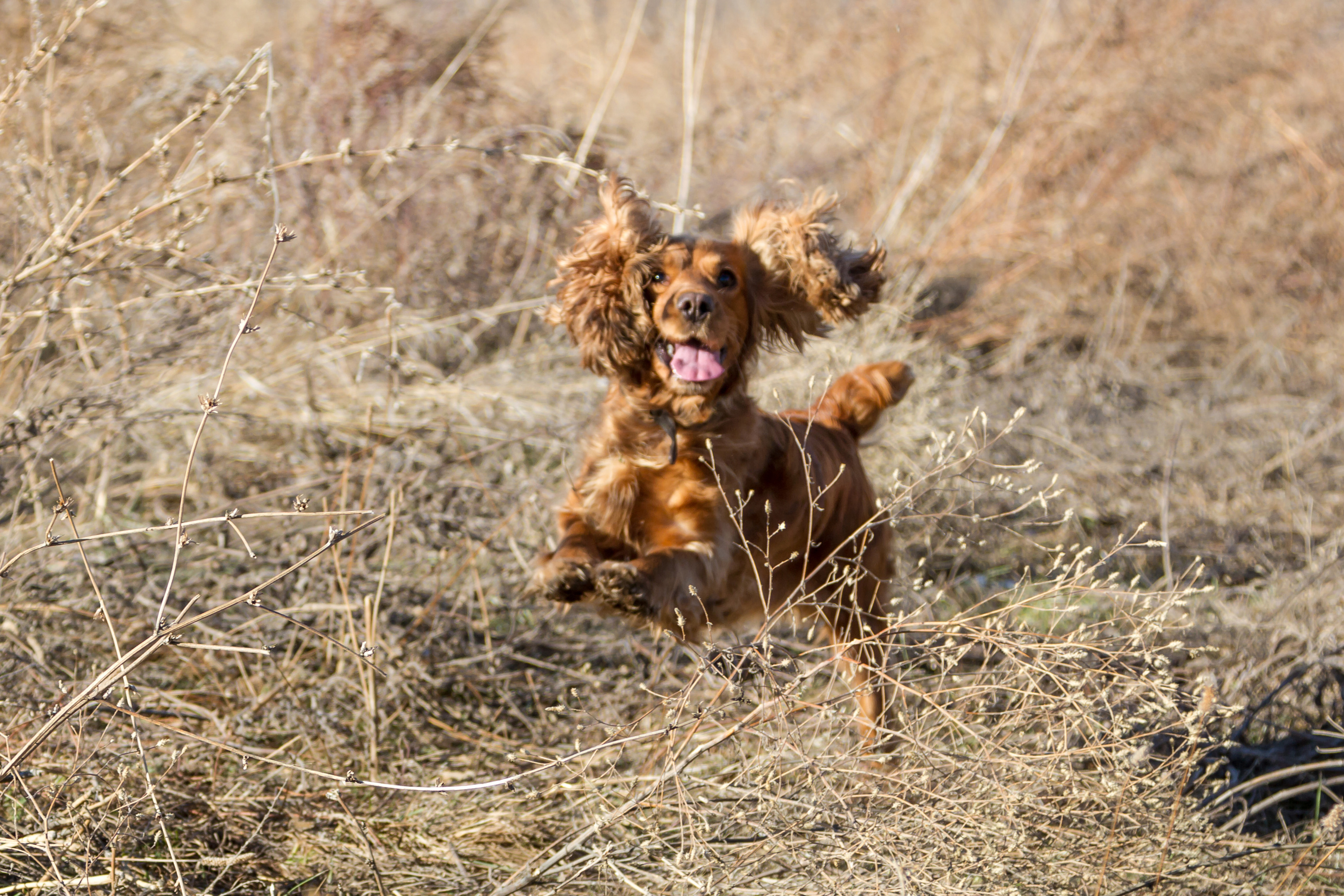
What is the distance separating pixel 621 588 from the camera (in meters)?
2.70

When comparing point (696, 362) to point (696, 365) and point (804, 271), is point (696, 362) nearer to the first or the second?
point (696, 365)

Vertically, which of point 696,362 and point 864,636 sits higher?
point 696,362

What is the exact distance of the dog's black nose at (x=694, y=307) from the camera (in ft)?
10.0

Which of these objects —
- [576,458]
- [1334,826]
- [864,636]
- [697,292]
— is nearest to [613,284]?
[697,292]

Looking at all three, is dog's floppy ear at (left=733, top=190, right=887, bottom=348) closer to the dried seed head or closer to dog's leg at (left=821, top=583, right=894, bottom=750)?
dog's leg at (left=821, top=583, right=894, bottom=750)

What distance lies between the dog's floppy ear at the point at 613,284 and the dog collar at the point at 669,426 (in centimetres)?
14

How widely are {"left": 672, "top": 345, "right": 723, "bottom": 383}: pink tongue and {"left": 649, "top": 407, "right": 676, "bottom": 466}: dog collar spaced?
0.43 feet

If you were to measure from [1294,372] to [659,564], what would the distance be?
5398 millimetres

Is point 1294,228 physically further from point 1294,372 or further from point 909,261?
point 909,261

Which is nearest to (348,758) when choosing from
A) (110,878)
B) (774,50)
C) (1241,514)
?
(110,878)

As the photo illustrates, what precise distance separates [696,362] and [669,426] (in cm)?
19

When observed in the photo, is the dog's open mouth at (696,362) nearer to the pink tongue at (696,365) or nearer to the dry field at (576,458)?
the pink tongue at (696,365)

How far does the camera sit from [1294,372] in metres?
6.84

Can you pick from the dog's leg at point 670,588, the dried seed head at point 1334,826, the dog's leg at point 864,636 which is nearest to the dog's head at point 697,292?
the dog's leg at point 670,588
